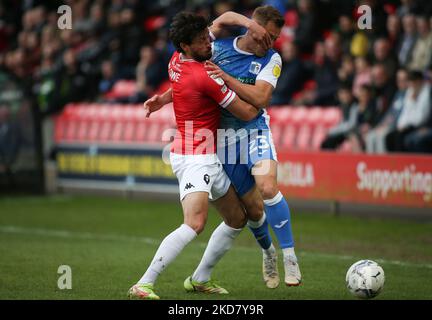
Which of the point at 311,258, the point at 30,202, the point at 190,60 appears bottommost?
the point at 30,202

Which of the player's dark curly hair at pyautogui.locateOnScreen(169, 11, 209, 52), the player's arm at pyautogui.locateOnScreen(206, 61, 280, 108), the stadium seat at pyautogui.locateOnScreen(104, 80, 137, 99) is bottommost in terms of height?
the stadium seat at pyautogui.locateOnScreen(104, 80, 137, 99)

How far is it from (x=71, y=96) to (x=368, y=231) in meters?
9.84

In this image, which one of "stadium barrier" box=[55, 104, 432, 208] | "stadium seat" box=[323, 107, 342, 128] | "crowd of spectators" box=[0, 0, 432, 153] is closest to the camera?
"stadium barrier" box=[55, 104, 432, 208]

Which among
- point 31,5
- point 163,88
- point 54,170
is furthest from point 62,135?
point 31,5

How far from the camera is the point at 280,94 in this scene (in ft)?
58.4

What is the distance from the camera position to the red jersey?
7672 mm

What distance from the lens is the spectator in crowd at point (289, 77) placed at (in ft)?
57.9

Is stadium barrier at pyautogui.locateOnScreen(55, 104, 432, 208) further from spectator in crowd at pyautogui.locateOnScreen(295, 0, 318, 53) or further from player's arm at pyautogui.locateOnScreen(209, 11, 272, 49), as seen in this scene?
player's arm at pyautogui.locateOnScreen(209, 11, 272, 49)

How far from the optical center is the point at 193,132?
7820 millimetres

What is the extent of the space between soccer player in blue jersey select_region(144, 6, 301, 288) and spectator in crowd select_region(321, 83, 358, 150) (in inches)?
280

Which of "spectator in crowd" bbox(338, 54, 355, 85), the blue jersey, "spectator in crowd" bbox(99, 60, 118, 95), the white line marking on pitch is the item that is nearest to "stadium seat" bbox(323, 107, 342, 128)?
"spectator in crowd" bbox(338, 54, 355, 85)

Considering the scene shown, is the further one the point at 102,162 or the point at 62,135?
the point at 62,135

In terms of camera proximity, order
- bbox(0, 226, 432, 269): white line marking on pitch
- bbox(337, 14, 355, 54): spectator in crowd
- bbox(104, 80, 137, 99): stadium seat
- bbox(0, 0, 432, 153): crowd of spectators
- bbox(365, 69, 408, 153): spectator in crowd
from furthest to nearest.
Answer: bbox(104, 80, 137, 99): stadium seat
bbox(337, 14, 355, 54): spectator in crowd
bbox(0, 0, 432, 153): crowd of spectators
bbox(365, 69, 408, 153): spectator in crowd
bbox(0, 226, 432, 269): white line marking on pitch
